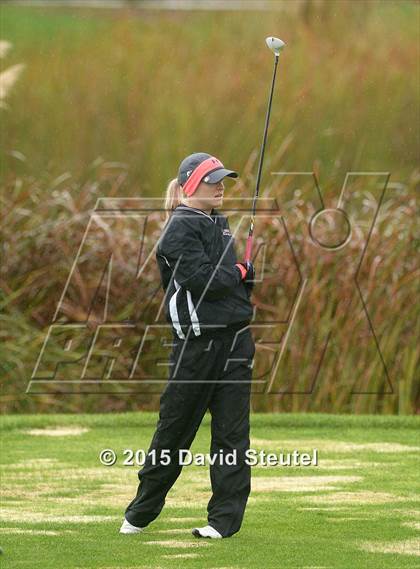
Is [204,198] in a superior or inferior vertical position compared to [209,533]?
superior

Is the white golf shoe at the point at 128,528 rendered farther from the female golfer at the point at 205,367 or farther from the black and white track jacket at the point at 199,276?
the black and white track jacket at the point at 199,276

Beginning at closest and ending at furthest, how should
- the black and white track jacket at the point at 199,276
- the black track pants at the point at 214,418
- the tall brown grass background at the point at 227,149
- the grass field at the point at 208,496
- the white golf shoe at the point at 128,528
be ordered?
the grass field at the point at 208,496 < the black and white track jacket at the point at 199,276 < the black track pants at the point at 214,418 < the white golf shoe at the point at 128,528 < the tall brown grass background at the point at 227,149

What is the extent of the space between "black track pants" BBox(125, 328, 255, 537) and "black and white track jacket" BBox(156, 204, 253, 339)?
0.09 metres

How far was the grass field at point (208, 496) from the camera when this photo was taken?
5613 millimetres

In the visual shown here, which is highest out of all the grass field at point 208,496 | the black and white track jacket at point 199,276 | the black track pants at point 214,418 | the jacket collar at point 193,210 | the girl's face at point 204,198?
the girl's face at point 204,198

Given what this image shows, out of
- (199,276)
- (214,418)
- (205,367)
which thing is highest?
(199,276)

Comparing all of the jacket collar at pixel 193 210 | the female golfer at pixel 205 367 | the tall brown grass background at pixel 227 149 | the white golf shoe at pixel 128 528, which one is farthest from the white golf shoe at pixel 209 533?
the tall brown grass background at pixel 227 149

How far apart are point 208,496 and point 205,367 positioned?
130 cm

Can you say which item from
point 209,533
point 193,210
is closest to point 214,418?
point 209,533

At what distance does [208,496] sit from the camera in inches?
280

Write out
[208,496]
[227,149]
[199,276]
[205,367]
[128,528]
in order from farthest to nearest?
[227,149], [208,496], [128,528], [205,367], [199,276]

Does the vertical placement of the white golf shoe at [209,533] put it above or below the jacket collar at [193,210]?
below

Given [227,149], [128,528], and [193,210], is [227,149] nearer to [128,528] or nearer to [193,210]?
[193,210]

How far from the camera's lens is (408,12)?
1861cm
